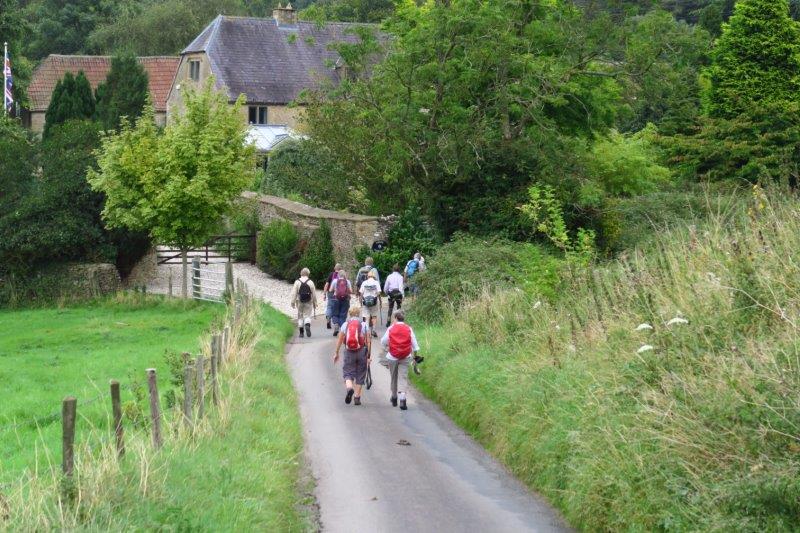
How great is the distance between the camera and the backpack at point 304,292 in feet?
88.8

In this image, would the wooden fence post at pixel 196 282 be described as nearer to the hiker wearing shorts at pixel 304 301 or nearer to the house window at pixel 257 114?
the hiker wearing shorts at pixel 304 301

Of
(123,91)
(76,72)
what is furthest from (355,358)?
(76,72)

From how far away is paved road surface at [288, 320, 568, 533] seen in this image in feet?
38.7

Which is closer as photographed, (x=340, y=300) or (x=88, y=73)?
(x=340, y=300)

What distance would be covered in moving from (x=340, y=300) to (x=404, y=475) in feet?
43.0

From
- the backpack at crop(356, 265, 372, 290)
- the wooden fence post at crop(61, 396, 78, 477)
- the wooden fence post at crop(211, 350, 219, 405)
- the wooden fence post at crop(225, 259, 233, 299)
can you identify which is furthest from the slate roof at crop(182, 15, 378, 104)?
the wooden fence post at crop(61, 396, 78, 477)

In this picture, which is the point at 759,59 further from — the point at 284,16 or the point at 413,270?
the point at 284,16

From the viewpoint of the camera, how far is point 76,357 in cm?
2573

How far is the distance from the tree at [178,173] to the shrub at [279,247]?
14.6 ft

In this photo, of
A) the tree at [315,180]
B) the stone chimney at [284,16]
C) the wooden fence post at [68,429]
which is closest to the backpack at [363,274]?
the tree at [315,180]

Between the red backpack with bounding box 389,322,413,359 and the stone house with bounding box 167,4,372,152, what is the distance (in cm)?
4276

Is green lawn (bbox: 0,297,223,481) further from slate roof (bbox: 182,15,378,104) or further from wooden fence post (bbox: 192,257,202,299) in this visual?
slate roof (bbox: 182,15,378,104)

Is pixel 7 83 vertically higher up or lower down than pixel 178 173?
higher up

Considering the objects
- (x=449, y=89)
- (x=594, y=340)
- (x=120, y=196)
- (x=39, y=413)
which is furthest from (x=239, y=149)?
(x=594, y=340)
